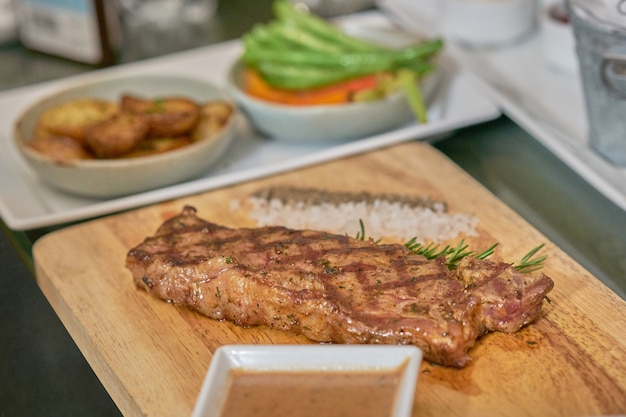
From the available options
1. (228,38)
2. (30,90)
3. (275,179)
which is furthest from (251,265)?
(228,38)

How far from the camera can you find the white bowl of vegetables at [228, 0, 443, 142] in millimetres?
2887

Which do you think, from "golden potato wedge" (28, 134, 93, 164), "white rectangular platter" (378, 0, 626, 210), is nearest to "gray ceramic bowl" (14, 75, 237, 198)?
"golden potato wedge" (28, 134, 93, 164)

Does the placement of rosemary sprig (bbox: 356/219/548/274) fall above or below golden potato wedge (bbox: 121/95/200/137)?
above

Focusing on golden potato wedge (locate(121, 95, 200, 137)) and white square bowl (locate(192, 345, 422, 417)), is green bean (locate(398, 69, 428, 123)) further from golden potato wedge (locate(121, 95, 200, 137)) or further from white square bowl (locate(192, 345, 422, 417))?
white square bowl (locate(192, 345, 422, 417))

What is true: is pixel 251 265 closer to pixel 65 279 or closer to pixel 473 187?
pixel 65 279

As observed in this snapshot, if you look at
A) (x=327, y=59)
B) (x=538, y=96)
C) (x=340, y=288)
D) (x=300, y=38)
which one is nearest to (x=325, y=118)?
(x=327, y=59)

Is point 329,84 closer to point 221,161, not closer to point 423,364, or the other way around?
point 221,161

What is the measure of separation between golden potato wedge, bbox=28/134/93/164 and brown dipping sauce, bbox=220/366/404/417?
1.14 metres

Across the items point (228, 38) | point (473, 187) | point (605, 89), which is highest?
point (605, 89)

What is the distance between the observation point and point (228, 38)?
3.92 m

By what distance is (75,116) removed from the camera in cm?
289

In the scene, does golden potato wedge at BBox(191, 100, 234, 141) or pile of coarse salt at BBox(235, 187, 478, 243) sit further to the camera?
golden potato wedge at BBox(191, 100, 234, 141)

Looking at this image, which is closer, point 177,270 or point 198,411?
point 198,411

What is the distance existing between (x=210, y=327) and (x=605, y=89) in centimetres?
124
